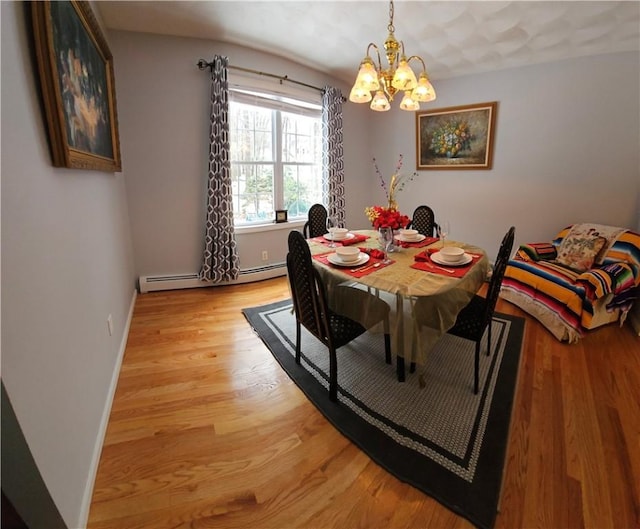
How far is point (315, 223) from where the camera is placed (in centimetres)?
333

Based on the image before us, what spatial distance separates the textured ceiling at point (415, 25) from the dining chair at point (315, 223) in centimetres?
168

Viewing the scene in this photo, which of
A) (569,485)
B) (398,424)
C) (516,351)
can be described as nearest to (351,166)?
(516,351)

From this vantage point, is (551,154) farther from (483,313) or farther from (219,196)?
(219,196)

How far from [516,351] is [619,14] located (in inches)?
110

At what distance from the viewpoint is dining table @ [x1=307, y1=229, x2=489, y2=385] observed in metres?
1.63

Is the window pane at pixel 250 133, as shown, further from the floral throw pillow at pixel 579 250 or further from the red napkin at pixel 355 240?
the floral throw pillow at pixel 579 250

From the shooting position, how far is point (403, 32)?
2826 millimetres

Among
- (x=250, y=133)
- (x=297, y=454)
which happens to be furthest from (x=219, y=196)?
(x=297, y=454)

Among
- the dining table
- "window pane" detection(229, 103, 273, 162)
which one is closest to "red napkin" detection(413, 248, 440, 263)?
the dining table

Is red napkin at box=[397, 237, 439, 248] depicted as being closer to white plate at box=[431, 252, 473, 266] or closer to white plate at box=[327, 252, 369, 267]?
white plate at box=[431, 252, 473, 266]

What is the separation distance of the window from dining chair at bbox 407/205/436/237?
65.6 inches

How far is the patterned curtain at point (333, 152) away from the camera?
4.08m

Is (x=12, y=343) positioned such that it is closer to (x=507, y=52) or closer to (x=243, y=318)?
(x=243, y=318)

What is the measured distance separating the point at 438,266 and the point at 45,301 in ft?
6.43
